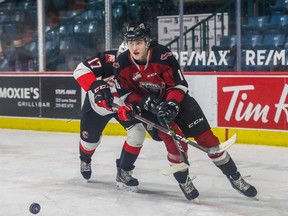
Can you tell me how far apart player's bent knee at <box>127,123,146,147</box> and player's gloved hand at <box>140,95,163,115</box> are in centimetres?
39

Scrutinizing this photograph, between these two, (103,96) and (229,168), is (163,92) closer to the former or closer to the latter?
(103,96)

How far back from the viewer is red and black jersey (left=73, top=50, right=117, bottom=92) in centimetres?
434

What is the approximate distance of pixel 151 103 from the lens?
3.92 m

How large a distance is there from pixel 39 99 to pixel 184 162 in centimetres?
440

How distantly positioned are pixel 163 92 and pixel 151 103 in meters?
0.15

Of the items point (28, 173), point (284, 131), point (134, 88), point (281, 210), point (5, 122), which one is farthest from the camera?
point (5, 122)

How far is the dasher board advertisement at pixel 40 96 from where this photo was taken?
780 centimetres

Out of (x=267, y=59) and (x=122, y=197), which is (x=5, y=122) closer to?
(x=267, y=59)

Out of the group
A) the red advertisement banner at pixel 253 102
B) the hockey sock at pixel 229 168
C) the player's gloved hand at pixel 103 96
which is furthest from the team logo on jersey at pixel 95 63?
the red advertisement banner at pixel 253 102

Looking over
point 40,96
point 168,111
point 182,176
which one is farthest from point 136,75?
point 40,96

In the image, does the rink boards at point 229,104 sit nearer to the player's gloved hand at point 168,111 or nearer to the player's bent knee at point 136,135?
the player's bent knee at point 136,135

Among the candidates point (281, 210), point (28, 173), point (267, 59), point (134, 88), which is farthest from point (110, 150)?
point (281, 210)

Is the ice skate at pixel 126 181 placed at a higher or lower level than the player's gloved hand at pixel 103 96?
lower

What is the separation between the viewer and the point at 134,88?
161 inches
